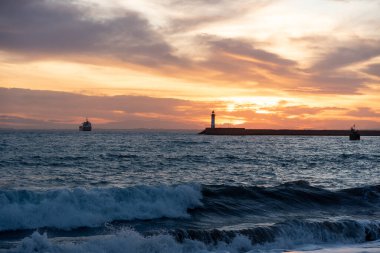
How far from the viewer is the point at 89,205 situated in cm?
1424

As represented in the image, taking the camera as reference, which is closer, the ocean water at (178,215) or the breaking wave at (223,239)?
the breaking wave at (223,239)

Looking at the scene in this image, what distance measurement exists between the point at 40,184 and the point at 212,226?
9487 mm

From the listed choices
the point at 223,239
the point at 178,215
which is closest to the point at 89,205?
the point at 178,215

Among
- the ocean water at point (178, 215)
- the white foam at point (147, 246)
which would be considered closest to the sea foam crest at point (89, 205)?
the ocean water at point (178, 215)

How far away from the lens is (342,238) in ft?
41.3

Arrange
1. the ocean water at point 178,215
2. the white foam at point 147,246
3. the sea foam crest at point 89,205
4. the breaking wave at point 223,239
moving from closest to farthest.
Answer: the white foam at point 147,246 → the breaking wave at point 223,239 → the ocean water at point 178,215 → the sea foam crest at point 89,205

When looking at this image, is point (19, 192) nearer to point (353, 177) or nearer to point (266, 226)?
point (266, 226)

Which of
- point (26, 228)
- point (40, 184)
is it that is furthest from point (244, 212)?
point (40, 184)

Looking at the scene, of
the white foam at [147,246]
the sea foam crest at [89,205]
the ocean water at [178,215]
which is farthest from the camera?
the sea foam crest at [89,205]

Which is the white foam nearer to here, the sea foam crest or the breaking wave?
the breaking wave

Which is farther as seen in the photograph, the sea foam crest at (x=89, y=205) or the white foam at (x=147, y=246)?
the sea foam crest at (x=89, y=205)

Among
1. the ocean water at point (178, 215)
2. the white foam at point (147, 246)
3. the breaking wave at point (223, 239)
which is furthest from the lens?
the ocean water at point (178, 215)

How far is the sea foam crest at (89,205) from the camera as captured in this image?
12.8m

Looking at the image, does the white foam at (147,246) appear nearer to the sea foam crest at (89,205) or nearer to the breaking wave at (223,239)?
the breaking wave at (223,239)
